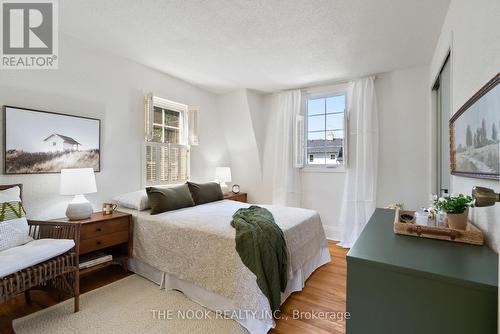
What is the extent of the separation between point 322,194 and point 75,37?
3.90 meters

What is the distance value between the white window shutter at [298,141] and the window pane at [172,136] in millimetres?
1975

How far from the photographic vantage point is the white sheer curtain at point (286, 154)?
13.2ft

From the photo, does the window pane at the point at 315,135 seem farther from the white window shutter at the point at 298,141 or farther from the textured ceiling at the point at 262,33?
the textured ceiling at the point at 262,33

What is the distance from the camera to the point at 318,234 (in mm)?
2711

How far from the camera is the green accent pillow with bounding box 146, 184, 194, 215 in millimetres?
2594

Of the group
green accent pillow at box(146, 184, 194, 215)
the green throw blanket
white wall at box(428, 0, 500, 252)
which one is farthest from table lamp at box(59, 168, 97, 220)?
white wall at box(428, 0, 500, 252)

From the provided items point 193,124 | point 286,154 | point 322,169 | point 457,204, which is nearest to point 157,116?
point 193,124

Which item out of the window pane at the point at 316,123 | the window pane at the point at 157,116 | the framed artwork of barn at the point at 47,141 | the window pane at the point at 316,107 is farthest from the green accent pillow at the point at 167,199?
the window pane at the point at 316,107

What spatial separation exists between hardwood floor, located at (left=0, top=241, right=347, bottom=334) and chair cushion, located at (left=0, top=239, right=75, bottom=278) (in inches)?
23.3

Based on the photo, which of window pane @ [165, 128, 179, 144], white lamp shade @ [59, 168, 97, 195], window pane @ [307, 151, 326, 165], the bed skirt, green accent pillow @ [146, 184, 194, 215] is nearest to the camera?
the bed skirt

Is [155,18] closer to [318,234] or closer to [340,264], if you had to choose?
[318,234]

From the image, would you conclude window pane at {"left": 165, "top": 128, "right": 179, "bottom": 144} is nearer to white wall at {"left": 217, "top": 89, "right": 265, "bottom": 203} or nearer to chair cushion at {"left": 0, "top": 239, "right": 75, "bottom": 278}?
white wall at {"left": 217, "top": 89, "right": 265, "bottom": 203}

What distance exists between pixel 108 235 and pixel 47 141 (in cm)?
112

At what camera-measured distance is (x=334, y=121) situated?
3.86 m
